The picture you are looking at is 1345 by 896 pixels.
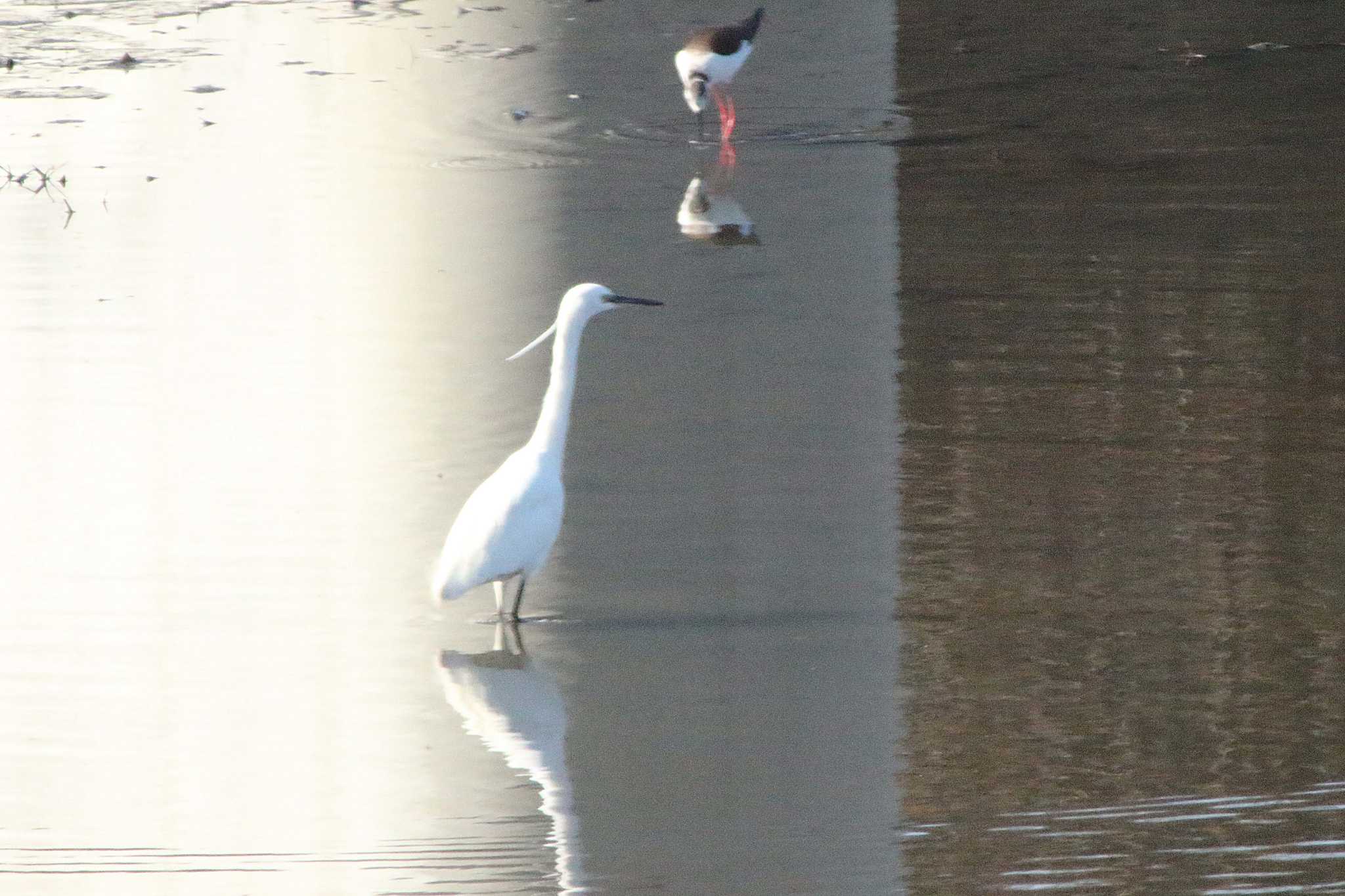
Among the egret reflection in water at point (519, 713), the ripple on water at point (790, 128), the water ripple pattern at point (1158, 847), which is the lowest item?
the water ripple pattern at point (1158, 847)

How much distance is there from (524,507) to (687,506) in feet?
3.35

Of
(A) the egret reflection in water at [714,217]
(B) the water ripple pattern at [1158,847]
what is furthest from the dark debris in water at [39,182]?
(B) the water ripple pattern at [1158,847]

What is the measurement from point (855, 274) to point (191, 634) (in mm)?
4143

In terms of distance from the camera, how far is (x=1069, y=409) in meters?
6.71

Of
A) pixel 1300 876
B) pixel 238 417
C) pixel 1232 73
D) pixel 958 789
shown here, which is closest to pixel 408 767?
pixel 958 789

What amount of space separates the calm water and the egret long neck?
44cm

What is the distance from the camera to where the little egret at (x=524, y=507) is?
16.4 ft

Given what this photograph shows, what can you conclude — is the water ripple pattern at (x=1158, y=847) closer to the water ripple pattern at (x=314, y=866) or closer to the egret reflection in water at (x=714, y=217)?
the water ripple pattern at (x=314, y=866)

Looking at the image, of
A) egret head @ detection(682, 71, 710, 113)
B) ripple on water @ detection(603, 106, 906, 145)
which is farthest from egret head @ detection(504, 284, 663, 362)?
egret head @ detection(682, 71, 710, 113)

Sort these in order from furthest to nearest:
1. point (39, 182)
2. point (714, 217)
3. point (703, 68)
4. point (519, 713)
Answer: point (703, 68), point (39, 182), point (714, 217), point (519, 713)

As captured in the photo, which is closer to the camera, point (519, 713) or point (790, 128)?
point (519, 713)

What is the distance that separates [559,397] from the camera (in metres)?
5.25

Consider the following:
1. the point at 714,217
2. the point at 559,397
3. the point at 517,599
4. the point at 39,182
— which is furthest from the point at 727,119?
the point at 517,599

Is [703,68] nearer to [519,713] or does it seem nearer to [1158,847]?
[519,713]
